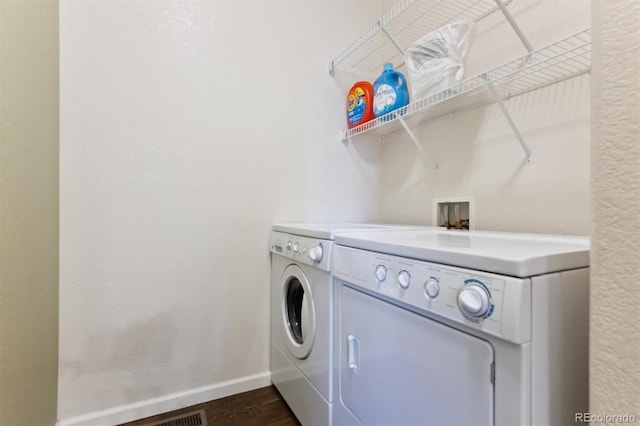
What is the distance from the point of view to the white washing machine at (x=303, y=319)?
119 cm

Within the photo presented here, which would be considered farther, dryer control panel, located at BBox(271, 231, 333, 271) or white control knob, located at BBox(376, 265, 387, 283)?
dryer control panel, located at BBox(271, 231, 333, 271)

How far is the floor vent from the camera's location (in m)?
1.40

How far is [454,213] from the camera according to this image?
1.59 meters

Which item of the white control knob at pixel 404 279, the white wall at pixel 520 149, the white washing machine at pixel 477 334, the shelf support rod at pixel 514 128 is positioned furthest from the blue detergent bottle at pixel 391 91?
the white control knob at pixel 404 279

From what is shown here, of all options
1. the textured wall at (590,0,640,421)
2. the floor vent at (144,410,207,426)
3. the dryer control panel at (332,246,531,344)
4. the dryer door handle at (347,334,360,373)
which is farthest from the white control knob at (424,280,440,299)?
the floor vent at (144,410,207,426)

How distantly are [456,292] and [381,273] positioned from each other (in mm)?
248

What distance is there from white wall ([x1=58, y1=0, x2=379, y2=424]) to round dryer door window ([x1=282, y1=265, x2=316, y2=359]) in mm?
229

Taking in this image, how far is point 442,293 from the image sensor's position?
671 millimetres

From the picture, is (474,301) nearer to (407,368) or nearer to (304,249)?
(407,368)

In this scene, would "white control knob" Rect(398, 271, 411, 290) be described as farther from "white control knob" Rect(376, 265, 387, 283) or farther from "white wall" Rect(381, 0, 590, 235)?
"white wall" Rect(381, 0, 590, 235)

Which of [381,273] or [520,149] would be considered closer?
[381,273]

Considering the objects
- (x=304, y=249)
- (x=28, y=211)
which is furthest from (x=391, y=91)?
(x=28, y=211)

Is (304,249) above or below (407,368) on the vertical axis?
above

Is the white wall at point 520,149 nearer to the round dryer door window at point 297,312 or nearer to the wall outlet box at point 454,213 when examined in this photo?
the wall outlet box at point 454,213
